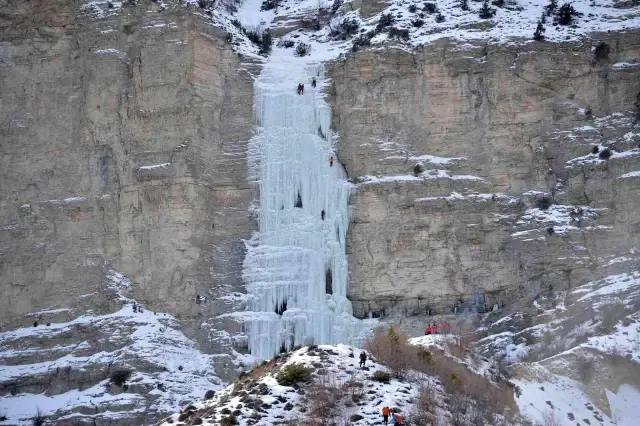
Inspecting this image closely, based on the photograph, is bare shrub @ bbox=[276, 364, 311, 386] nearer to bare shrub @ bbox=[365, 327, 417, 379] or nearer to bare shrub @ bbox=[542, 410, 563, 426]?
bare shrub @ bbox=[365, 327, 417, 379]

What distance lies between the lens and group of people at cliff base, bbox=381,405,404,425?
37.4 m

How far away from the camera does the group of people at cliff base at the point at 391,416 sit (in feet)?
123

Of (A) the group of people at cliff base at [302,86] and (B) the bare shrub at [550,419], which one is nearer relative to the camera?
(B) the bare shrub at [550,419]

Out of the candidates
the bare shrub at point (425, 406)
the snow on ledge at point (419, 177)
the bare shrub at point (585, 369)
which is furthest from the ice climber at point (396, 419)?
the snow on ledge at point (419, 177)

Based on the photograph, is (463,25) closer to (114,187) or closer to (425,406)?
(114,187)

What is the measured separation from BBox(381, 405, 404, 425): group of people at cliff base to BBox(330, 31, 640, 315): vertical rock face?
1644 cm

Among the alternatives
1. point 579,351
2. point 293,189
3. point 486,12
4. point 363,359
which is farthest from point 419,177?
point 363,359

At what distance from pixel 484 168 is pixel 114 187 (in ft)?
46.2

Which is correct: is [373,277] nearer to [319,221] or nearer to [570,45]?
[319,221]

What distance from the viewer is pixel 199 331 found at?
177 ft

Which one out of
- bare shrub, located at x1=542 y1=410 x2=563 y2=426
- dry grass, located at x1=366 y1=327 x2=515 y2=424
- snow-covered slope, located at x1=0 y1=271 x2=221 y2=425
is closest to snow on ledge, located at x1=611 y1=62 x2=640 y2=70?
dry grass, located at x1=366 y1=327 x2=515 y2=424

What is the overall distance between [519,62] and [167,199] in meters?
14.4

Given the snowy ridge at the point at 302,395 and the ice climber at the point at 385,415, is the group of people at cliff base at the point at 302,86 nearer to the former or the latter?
the snowy ridge at the point at 302,395

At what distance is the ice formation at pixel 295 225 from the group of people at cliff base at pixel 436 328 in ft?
9.35
